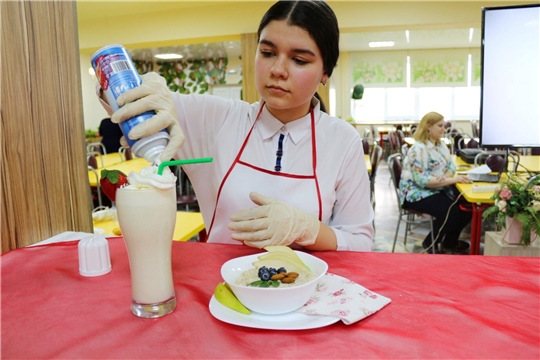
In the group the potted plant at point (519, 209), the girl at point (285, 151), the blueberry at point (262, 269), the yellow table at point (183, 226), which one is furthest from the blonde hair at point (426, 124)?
the blueberry at point (262, 269)

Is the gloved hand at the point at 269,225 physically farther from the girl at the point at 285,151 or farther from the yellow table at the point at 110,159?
the yellow table at the point at 110,159

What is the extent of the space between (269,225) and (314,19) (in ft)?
2.05

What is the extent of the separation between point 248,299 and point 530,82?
1.82 metres

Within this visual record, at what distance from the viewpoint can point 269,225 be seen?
100cm

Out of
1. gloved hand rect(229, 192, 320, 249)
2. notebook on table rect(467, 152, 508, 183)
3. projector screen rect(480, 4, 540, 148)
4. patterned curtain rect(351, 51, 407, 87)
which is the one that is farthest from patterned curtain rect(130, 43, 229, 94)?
gloved hand rect(229, 192, 320, 249)

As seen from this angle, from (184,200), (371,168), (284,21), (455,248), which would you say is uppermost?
(284,21)

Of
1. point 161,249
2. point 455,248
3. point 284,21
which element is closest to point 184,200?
point 455,248

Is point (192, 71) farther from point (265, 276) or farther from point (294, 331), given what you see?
point (294, 331)

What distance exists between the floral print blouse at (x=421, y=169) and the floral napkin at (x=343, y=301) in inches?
131

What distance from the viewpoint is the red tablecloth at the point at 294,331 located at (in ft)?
2.03

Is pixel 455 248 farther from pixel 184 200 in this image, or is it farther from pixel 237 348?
pixel 237 348

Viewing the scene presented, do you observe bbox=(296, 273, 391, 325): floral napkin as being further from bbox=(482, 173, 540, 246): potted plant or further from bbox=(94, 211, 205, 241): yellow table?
bbox=(482, 173, 540, 246): potted plant

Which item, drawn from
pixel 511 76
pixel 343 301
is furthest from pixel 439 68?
pixel 343 301

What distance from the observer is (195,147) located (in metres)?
1.45
